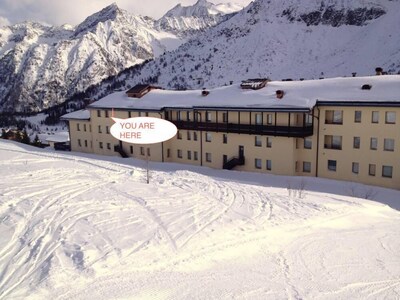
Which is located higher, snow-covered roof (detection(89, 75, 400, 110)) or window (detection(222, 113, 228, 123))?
snow-covered roof (detection(89, 75, 400, 110))

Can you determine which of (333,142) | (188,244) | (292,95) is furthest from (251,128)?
(188,244)

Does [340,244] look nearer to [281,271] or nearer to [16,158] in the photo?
[281,271]

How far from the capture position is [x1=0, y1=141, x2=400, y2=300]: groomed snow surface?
376 inches

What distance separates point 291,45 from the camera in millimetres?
151000

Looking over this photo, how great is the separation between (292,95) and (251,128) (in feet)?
15.4

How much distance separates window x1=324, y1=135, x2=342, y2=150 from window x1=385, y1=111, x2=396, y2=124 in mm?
3808

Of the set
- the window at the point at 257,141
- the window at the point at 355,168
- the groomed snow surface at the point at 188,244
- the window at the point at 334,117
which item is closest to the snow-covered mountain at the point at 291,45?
the window at the point at 257,141

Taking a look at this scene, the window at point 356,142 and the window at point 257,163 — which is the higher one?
the window at point 356,142

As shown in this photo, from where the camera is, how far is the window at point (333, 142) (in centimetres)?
3041

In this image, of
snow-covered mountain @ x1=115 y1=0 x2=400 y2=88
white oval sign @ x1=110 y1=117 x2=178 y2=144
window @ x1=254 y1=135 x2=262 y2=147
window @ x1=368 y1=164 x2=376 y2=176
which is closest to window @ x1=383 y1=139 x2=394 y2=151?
window @ x1=368 y1=164 x2=376 y2=176

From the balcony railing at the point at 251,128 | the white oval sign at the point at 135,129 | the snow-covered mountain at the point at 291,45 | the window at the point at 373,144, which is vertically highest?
the snow-covered mountain at the point at 291,45

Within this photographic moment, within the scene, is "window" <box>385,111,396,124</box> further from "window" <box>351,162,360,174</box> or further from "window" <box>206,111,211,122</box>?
"window" <box>206,111,211,122</box>

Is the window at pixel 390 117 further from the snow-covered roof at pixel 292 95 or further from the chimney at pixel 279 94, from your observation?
the chimney at pixel 279 94

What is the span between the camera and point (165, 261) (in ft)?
35.7
